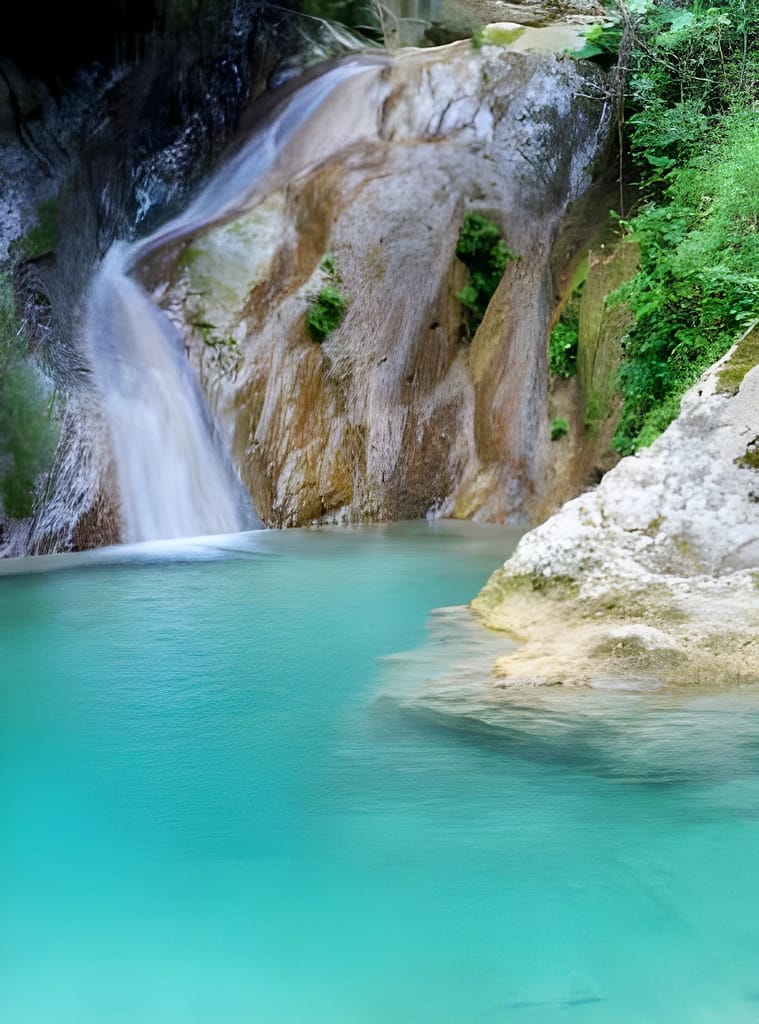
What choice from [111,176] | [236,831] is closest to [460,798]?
[236,831]

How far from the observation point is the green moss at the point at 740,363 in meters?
5.79

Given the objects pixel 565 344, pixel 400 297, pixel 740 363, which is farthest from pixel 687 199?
pixel 740 363

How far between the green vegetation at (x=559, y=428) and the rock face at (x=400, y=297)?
160 mm

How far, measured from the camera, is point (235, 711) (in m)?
4.49

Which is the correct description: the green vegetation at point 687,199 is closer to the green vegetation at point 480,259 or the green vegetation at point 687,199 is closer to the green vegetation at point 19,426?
the green vegetation at point 480,259

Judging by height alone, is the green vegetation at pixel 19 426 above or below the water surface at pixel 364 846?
above

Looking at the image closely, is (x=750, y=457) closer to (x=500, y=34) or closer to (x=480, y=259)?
(x=480, y=259)

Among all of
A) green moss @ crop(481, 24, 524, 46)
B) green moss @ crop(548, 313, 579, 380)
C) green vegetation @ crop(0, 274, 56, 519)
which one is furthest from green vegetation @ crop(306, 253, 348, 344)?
green moss @ crop(481, 24, 524, 46)

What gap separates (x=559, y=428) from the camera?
483 inches

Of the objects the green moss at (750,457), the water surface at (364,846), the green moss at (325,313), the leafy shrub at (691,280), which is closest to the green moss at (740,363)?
the green moss at (750,457)

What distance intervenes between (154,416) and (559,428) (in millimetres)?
4496

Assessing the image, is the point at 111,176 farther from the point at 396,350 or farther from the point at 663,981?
the point at 663,981

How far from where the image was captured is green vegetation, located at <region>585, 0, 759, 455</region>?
8.33m

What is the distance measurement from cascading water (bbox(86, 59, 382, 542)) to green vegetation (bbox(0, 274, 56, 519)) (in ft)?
2.72
